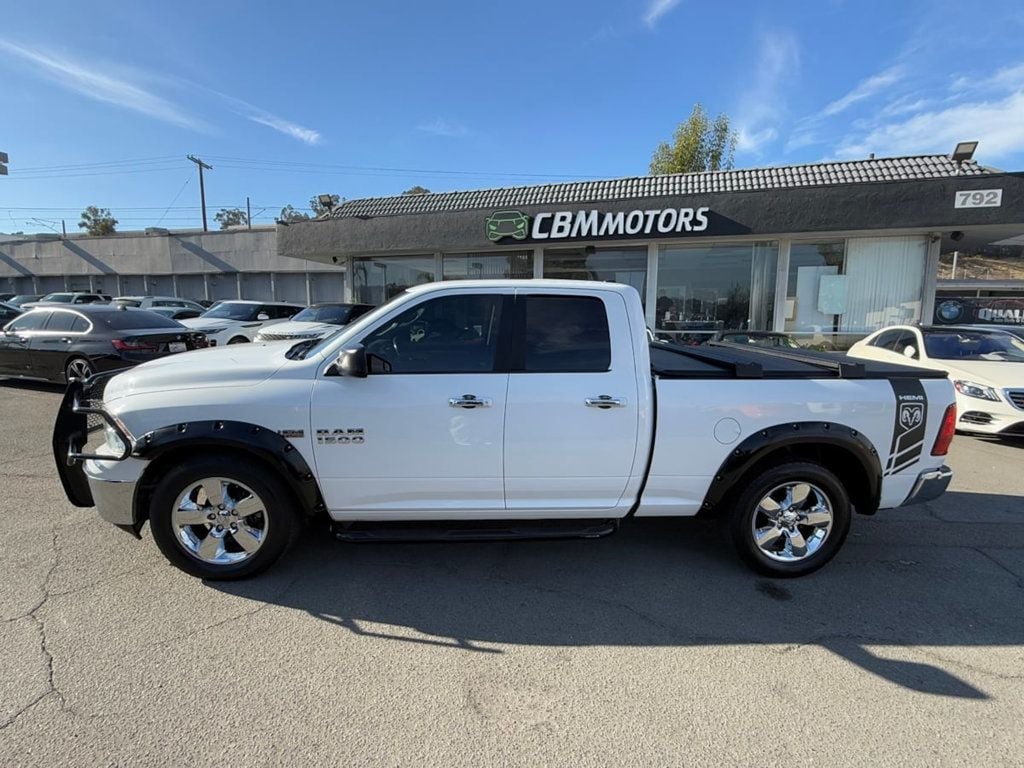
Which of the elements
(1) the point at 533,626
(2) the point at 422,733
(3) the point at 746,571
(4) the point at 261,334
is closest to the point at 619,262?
(4) the point at 261,334

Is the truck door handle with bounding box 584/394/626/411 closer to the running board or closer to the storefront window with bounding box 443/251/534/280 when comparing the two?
the running board

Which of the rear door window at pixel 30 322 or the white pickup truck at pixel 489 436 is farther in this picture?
the rear door window at pixel 30 322

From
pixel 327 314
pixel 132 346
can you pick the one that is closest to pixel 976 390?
pixel 327 314

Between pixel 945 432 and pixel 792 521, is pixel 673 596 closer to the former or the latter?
pixel 792 521

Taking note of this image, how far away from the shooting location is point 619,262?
13617mm

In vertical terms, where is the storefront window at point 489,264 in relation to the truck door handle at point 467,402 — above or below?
above

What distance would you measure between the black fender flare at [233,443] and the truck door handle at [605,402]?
68.0 inches

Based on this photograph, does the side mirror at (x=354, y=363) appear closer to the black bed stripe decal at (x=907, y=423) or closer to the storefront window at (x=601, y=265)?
the black bed stripe decal at (x=907, y=423)

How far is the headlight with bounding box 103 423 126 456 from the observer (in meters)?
3.16

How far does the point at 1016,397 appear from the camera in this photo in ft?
21.2

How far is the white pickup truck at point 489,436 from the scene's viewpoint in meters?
3.16

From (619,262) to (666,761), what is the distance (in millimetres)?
12595

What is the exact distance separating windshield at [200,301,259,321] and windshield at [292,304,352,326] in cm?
246

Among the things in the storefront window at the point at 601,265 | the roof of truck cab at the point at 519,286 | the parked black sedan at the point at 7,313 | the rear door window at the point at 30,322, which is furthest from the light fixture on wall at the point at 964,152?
the parked black sedan at the point at 7,313
